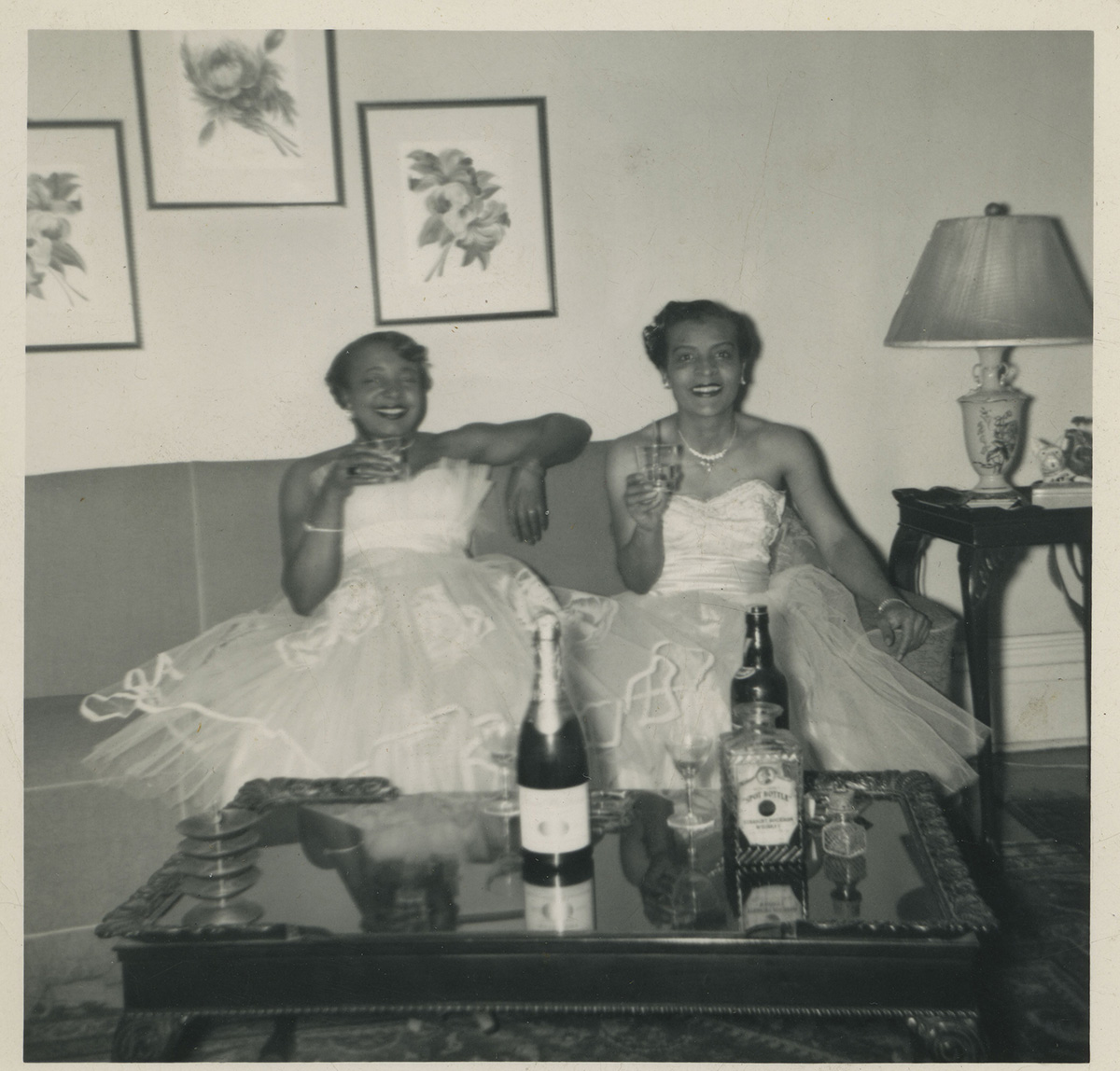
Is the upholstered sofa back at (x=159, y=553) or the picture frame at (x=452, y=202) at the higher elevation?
the picture frame at (x=452, y=202)

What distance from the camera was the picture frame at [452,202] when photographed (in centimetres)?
235

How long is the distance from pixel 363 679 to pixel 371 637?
143 mm

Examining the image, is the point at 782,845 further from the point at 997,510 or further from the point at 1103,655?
the point at 997,510

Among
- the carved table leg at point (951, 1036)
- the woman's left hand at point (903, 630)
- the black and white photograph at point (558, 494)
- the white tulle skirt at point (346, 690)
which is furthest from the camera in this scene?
the woman's left hand at point (903, 630)

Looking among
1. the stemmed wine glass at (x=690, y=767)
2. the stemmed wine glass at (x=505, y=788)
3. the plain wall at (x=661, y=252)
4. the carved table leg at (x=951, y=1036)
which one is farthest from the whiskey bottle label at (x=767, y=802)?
the plain wall at (x=661, y=252)

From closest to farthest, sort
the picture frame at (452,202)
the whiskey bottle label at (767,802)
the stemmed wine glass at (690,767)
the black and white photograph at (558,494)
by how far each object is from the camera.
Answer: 1. the whiskey bottle label at (767,802)
2. the stemmed wine glass at (690,767)
3. the black and white photograph at (558,494)
4. the picture frame at (452,202)

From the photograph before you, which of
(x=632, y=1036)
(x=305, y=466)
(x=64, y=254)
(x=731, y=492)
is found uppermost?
(x=64, y=254)

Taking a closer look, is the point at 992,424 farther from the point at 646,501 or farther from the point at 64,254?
the point at 64,254

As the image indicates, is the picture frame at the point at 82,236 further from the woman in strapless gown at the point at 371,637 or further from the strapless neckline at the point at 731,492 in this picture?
the strapless neckline at the point at 731,492

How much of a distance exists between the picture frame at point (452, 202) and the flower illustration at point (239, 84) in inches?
7.9

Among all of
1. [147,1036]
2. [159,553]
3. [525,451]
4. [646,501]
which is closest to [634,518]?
[646,501]

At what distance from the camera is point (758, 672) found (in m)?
1.45

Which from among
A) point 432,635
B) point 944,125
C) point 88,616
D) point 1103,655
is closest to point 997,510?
point 1103,655

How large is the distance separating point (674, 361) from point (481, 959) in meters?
1.60
